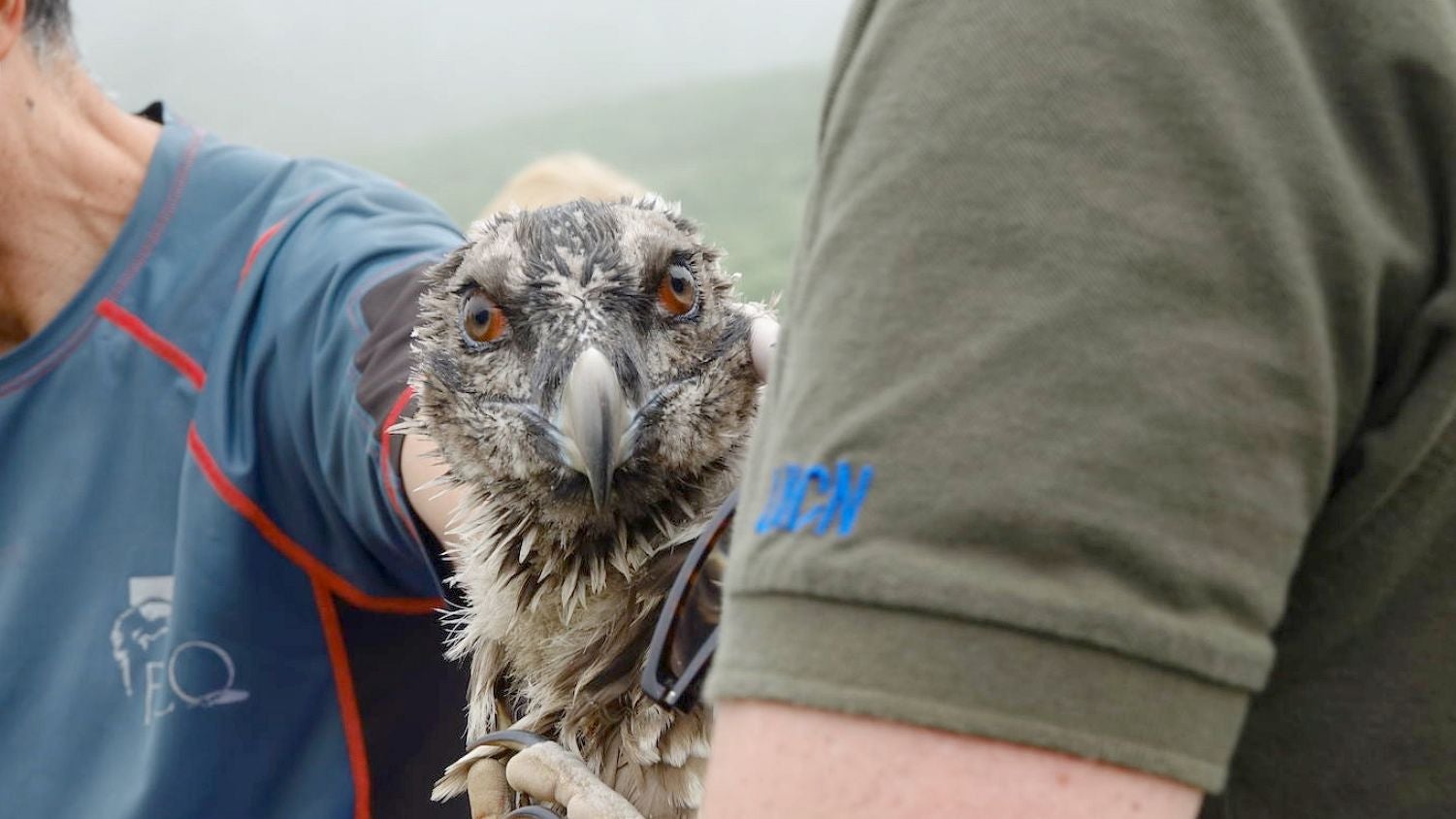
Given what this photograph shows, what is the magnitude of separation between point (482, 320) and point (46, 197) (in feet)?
4.21

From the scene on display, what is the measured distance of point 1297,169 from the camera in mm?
716

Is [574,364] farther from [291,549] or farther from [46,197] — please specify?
[46,197]

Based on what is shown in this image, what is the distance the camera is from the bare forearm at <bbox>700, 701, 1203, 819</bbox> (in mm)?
692

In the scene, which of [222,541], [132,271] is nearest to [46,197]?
[132,271]

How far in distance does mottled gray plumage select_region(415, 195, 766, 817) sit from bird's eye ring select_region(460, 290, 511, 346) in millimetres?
10

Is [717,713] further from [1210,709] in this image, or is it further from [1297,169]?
[1297,169]

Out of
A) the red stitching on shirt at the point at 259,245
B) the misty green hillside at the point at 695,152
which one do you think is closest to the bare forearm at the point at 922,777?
the red stitching on shirt at the point at 259,245

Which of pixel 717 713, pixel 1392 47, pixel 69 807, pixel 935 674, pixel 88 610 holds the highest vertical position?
pixel 1392 47

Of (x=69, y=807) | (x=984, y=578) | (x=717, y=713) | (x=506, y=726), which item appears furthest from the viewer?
(x=69, y=807)

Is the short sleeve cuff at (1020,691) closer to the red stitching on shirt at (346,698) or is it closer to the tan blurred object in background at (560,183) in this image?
the red stitching on shirt at (346,698)

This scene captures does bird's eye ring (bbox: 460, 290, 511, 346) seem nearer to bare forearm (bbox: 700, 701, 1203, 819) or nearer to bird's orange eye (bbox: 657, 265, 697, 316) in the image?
bird's orange eye (bbox: 657, 265, 697, 316)

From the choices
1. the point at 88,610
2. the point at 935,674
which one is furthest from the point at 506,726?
the point at 935,674

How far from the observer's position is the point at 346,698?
232cm

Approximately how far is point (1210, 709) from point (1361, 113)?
351 millimetres
